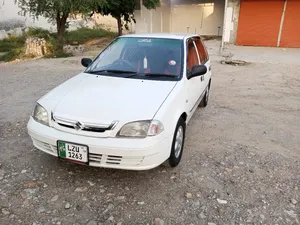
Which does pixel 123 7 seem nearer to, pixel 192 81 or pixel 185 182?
pixel 192 81

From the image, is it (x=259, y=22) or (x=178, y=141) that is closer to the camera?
(x=178, y=141)

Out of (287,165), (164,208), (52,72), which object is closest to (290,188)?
(287,165)

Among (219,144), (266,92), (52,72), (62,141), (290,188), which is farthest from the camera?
(52,72)

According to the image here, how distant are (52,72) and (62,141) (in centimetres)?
615

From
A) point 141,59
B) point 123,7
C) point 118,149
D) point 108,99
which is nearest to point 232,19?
point 123,7

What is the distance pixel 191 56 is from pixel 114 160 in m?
Result: 2.05

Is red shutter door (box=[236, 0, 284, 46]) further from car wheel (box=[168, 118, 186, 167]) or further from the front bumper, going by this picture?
the front bumper

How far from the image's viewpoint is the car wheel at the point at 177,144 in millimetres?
2887

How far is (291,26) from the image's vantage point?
13.5m

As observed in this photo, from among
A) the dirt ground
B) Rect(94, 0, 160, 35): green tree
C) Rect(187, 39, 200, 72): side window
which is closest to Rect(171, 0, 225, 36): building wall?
Rect(94, 0, 160, 35): green tree

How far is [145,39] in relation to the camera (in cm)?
384

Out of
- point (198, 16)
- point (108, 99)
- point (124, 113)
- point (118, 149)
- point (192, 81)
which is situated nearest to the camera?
point (118, 149)

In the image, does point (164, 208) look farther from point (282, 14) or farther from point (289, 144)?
point (282, 14)

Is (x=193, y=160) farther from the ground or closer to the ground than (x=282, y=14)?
closer to the ground
